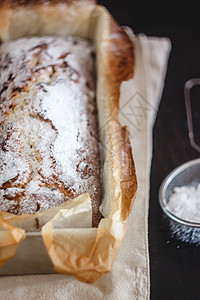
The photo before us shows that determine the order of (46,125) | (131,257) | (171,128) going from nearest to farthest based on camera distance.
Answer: (131,257)
(46,125)
(171,128)

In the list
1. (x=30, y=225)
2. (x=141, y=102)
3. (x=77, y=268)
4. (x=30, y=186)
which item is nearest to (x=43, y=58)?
(x=141, y=102)

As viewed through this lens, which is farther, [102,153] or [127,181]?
[102,153]

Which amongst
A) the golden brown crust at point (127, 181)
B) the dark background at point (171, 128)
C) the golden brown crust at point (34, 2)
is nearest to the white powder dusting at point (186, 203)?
the dark background at point (171, 128)

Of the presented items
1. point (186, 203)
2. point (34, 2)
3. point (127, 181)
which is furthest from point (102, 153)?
point (34, 2)

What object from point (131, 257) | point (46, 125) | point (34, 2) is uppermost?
point (34, 2)

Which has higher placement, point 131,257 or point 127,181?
point 127,181

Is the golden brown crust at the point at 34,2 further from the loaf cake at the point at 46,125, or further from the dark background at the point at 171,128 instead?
the dark background at the point at 171,128

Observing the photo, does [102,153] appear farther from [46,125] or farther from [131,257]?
[131,257]
